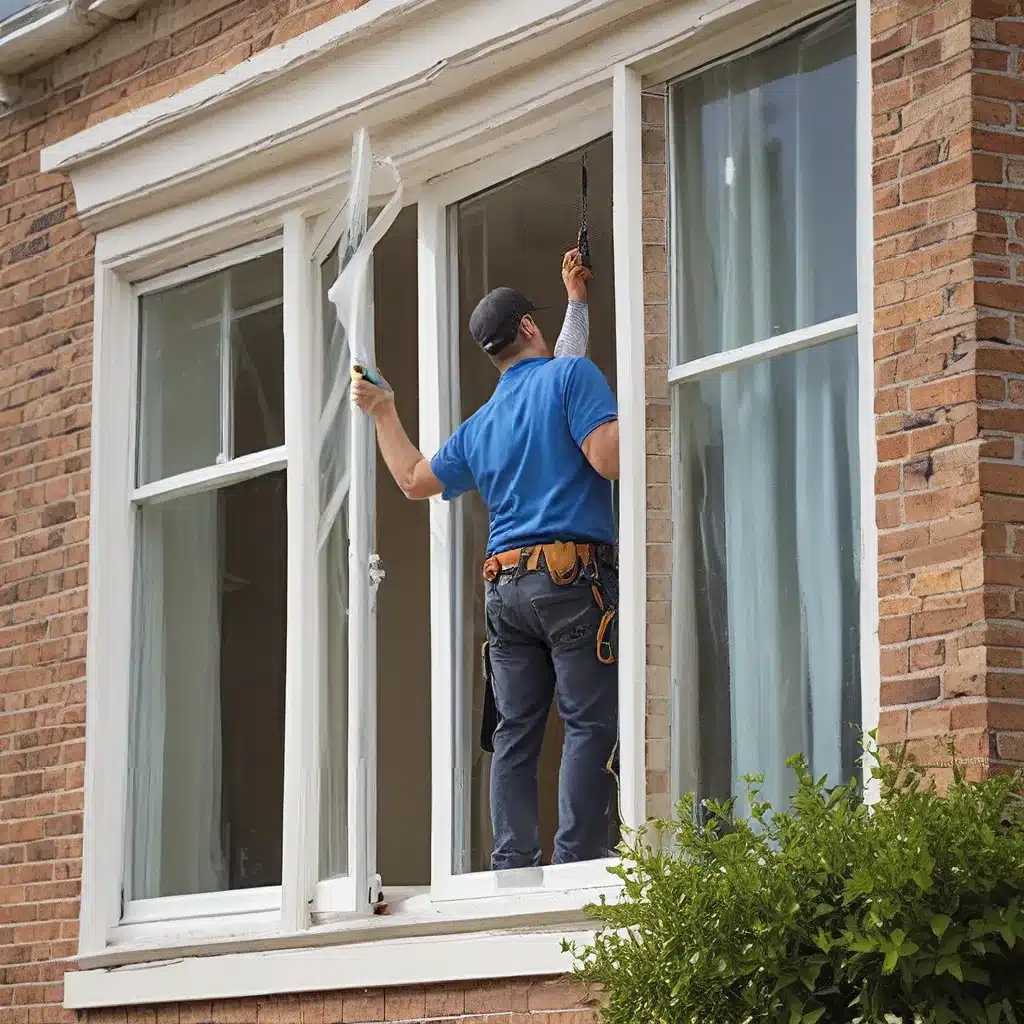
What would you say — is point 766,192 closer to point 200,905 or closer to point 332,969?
point 332,969

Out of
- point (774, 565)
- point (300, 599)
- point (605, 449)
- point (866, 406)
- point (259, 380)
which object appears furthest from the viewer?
point (259, 380)

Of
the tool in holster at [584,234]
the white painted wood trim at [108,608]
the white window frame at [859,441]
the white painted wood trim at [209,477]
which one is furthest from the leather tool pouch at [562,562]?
the white painted wood trim at [108,608]

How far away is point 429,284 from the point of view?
6.81 metres

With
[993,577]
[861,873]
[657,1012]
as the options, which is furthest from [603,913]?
[993,577]

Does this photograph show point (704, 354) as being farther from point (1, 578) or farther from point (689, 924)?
point (1, 578)

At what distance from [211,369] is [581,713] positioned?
244cm

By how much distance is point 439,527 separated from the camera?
672cm

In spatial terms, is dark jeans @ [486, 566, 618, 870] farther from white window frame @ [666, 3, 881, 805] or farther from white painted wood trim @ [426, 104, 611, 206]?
white painted wood trim @ [426, 104, 611, 206]

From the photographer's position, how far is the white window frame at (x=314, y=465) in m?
5.79

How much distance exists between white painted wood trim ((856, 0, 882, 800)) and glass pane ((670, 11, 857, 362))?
0.12m

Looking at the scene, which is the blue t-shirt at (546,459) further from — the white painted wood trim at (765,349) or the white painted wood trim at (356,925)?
the white painted wood trim at (356,925)

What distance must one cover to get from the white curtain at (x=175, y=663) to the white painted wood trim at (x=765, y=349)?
8.10 feet

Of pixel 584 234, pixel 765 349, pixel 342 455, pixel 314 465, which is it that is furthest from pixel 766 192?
pixel 314 465

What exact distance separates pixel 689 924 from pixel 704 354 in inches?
70.6
